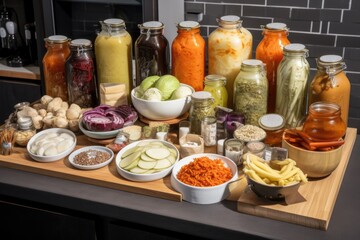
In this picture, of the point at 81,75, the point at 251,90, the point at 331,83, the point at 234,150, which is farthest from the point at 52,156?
the point at 331,83

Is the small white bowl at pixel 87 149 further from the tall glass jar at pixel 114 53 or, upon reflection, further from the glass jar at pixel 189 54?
the glass jar at pixel 189 54

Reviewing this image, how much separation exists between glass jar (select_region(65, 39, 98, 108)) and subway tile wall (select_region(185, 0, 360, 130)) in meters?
0.88

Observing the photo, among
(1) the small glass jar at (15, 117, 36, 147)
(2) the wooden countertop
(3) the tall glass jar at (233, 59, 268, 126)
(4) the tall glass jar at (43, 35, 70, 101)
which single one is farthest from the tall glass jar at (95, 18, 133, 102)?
(2) the wooden countertop

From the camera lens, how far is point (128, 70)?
211cm

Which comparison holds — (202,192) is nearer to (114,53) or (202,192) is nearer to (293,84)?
(293,84)

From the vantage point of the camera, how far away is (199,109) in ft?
6.13

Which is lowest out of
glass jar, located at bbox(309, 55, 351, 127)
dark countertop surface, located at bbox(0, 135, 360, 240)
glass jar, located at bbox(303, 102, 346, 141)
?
dark countertop surface, located at bbox(0, 135, 360, 240)

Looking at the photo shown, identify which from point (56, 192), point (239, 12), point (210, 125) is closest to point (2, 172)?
point (56, 192)

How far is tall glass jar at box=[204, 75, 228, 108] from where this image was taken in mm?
1932

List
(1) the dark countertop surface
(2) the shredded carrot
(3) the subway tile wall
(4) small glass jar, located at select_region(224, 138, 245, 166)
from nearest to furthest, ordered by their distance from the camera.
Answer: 1. (1) the dark countertop surface
2. (2) the shredded carrot
3. (4) small glass jar, located at select_region(224, 138, 245, 166)
4. (3) the subway tile wall

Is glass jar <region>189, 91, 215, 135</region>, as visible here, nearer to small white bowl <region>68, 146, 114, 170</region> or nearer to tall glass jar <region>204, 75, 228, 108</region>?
tall glass jar <region>204, 75, 228, 108</region>

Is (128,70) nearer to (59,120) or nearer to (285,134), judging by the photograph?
(59,120)

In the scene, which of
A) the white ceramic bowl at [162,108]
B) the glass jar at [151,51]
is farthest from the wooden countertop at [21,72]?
the white ceramic bowl at [162,108]

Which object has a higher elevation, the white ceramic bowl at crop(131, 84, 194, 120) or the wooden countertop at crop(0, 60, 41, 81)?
the white ceramic bowl at crop(131, 84, 194, 120)
